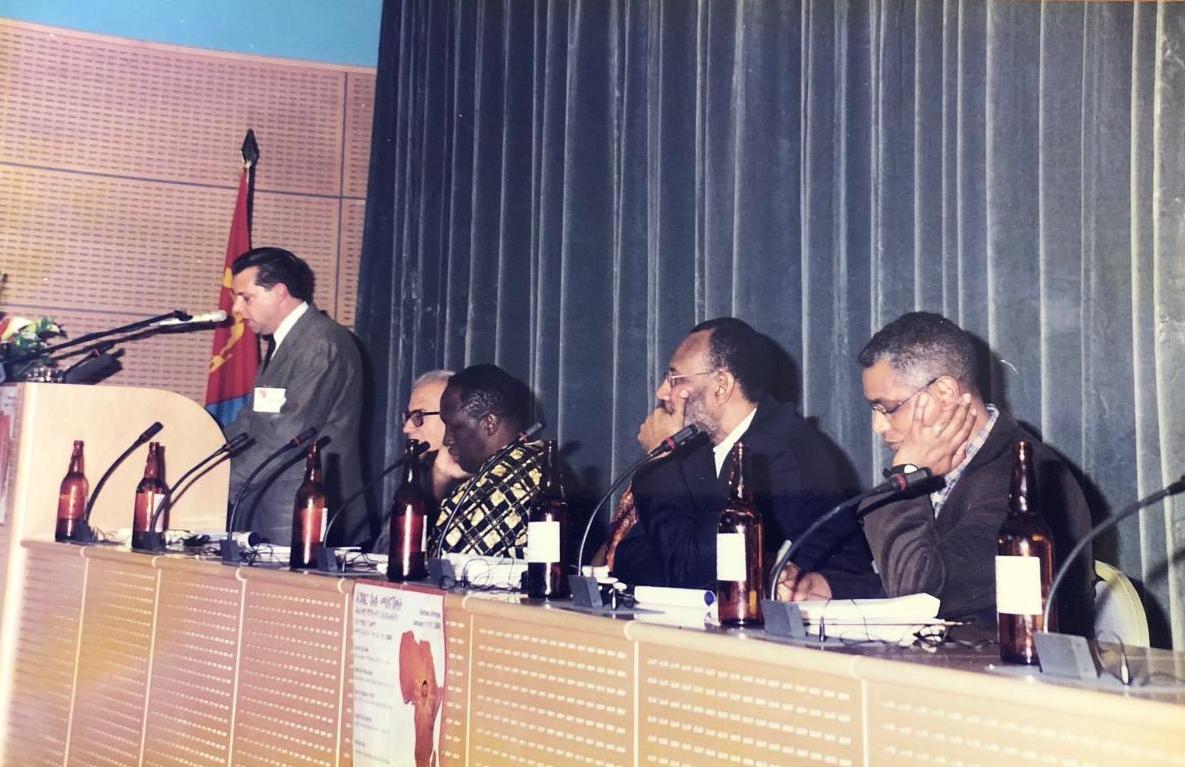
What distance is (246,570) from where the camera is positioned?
7.93 ft

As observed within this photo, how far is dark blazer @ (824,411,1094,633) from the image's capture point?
6.96ft

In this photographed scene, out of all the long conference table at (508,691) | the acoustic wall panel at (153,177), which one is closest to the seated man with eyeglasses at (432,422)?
the long conference table at (508,691)

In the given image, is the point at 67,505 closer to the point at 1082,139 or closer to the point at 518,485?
the point at 518,485

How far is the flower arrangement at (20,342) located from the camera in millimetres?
3939

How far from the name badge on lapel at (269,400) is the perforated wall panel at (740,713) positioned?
2762 millimetres

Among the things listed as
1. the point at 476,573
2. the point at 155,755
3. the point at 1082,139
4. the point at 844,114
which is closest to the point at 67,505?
the point at 155,755

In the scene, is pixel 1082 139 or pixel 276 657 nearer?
pixel 276 657

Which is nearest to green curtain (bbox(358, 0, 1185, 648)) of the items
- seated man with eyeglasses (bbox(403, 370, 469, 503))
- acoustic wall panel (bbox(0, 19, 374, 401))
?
acoustic wall panel (bbox(0, 19, 374, 401))

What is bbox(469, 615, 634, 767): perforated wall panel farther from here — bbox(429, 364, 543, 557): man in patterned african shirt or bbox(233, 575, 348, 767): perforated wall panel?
bbox(429, 364, 543, 557): man in patterned african shirt

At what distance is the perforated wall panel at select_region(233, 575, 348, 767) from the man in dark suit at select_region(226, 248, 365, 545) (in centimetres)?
161

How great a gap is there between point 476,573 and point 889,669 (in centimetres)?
112

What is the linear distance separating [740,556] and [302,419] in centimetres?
270

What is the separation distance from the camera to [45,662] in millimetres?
3078

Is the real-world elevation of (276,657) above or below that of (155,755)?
above
